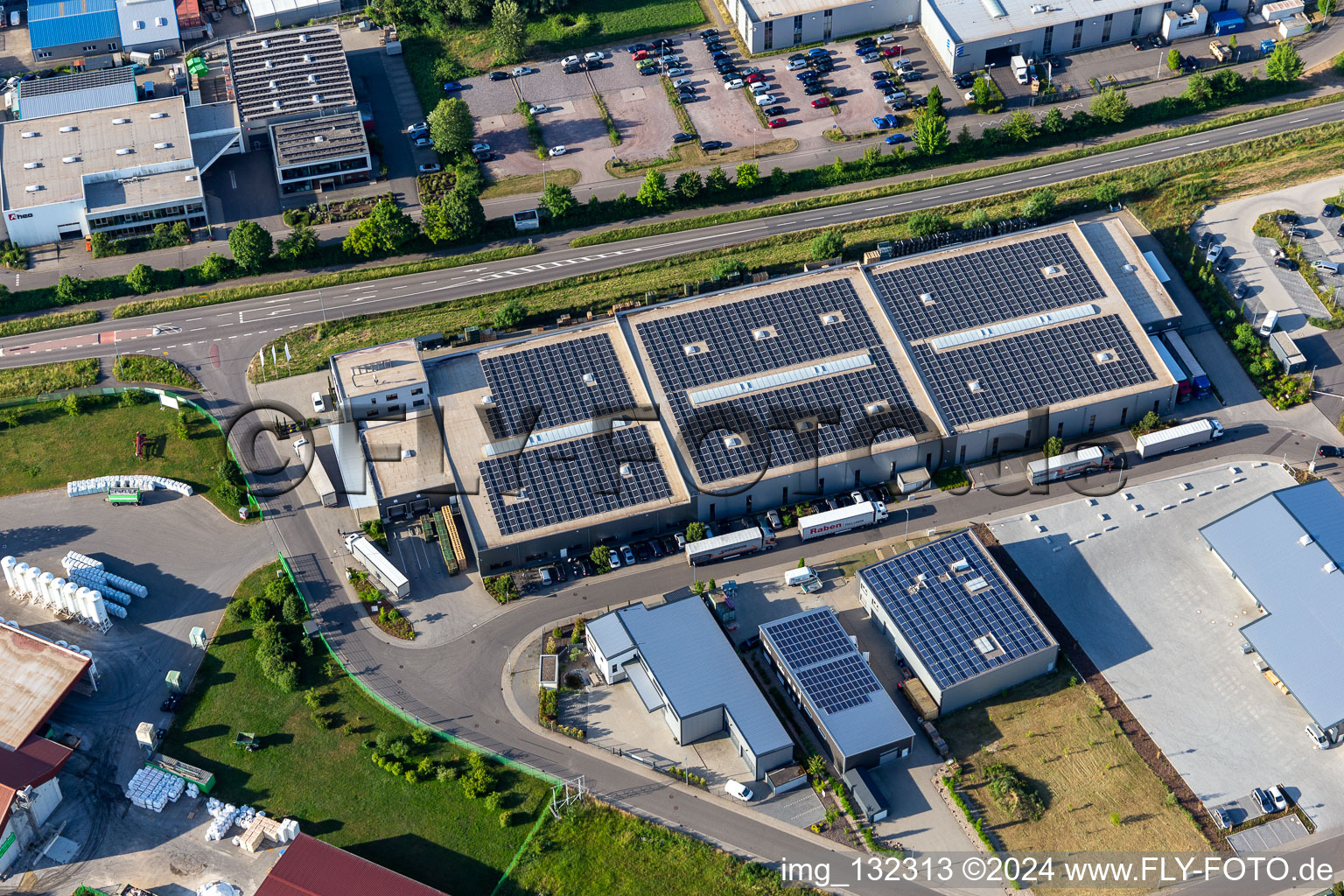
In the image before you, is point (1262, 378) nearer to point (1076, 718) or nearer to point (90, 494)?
point (1076, 718)

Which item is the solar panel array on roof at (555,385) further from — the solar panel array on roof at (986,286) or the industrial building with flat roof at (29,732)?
the industrial building with flat roof at (29,732)

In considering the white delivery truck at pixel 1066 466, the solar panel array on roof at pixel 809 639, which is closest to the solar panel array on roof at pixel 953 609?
the solar panel array on roof at pixel 809 639

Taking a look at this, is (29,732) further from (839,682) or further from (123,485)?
(839,682)

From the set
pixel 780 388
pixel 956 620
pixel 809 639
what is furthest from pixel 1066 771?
pixel 780 388

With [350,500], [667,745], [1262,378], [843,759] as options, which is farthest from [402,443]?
[1262,378]

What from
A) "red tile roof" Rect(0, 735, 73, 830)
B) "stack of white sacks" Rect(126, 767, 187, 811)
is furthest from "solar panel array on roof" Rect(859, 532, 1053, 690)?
"red tile roof" Rect(0, 735, 73, 830)

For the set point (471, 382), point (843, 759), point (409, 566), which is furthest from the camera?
point (471, 382)
